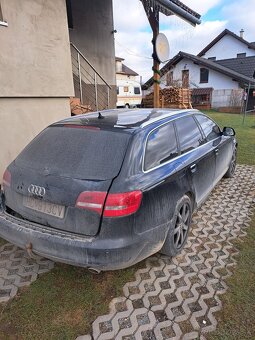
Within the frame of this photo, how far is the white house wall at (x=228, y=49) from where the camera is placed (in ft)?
116

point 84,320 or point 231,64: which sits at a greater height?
point 231,64

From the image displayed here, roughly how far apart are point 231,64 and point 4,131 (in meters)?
31.8

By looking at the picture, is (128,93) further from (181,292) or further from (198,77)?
(181,292)

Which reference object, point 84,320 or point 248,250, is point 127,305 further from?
point 248,250

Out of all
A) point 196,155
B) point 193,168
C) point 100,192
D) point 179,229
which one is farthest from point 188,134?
point 100,192

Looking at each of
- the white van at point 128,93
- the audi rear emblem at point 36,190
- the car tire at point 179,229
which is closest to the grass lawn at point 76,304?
the car tire at point 179,229

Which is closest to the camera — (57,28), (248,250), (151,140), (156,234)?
(156,234)

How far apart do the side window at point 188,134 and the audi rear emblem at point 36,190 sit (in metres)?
1.63

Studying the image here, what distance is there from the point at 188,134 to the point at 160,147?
33.9 inches

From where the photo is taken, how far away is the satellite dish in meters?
6.64

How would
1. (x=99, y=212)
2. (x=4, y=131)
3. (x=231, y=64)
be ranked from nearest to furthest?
(x=99, y=212) < (x=4, y=131) < (x=231, y=64)

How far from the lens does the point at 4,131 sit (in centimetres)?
491

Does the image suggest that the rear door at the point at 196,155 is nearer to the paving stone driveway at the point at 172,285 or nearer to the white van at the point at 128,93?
the paving stone driveway at the point at 172,285

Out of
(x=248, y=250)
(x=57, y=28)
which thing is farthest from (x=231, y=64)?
(x=248, y=250)
